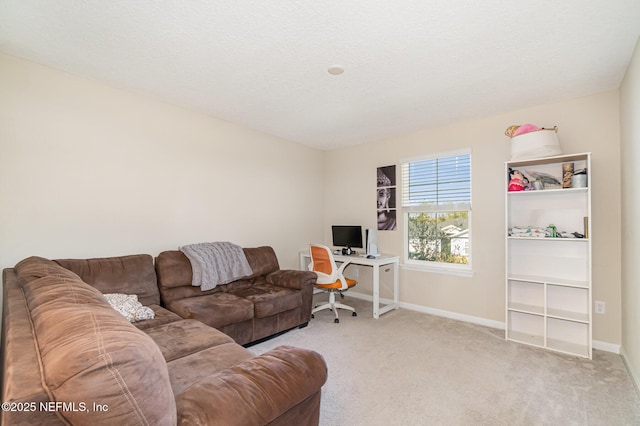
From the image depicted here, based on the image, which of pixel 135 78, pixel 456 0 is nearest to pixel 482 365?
pixel 456 0

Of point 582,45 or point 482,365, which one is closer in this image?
point 582,45

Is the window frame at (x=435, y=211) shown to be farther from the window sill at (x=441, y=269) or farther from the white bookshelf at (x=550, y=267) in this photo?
the white bookshelf at (x=550, y=267)

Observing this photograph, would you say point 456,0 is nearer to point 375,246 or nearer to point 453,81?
point 453,81

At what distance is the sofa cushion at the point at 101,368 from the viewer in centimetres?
72

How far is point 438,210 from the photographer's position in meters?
3.96

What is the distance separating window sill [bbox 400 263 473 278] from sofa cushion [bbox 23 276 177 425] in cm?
357

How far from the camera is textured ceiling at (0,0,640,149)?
1.80 meters

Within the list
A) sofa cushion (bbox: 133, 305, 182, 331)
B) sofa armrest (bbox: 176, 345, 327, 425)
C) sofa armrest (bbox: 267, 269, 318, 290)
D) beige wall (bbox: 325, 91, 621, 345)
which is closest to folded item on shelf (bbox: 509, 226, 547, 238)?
beige wall (bbox: 325, 91, 621, 345)

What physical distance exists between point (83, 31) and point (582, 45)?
11.3 ft

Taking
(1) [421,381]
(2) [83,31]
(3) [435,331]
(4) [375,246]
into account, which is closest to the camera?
(2) [83,31]

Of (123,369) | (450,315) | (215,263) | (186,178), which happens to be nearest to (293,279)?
(215,263)

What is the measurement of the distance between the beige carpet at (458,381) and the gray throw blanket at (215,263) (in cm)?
82

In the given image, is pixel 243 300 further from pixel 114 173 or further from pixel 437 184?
pixel 437 184

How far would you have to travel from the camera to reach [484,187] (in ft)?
11.7
